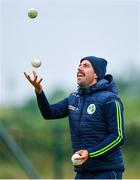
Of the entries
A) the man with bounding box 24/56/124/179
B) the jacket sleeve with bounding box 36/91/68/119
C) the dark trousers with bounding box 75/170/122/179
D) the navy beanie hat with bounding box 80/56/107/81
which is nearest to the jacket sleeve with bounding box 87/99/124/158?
the man with bounding box 24/56/124/179

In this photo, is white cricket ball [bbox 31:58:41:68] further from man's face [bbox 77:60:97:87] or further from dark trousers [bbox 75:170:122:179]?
dark trousers [bbox 75:170:122:179]

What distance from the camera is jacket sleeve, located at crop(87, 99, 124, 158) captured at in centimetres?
845

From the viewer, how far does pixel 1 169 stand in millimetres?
17484

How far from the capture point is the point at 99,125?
8.61 metres

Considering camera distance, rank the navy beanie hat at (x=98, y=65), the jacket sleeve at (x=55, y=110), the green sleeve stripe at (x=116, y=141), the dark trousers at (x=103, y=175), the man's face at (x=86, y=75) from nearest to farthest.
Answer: the green sleeve stripe at (x=116, y=141)
the dark trousers at (x=103, y=175)
the man's face at (x=86, y=75)
the navy beanie hat at (x=98, y=65)
the jacket sleeve at (x=55, y=110)

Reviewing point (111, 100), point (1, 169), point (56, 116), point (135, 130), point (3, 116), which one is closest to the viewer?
point (111, 100)

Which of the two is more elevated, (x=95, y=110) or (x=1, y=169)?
(x=95, y=110)

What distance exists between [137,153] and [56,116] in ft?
32.2

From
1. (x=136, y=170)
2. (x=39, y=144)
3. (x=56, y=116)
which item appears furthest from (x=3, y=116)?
(x=56, y=116)

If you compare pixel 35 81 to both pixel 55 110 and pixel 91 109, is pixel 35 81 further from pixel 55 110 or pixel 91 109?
pixel 91 109

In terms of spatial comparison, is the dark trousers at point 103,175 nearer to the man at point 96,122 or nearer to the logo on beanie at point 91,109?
the man at point 96,122

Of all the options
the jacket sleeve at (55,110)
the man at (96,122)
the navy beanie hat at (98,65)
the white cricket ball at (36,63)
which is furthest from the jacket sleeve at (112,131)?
the white cricket ball at (36,63)

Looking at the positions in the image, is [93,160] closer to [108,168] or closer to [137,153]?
[108,168]

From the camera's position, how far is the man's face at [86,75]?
28.6 ft
